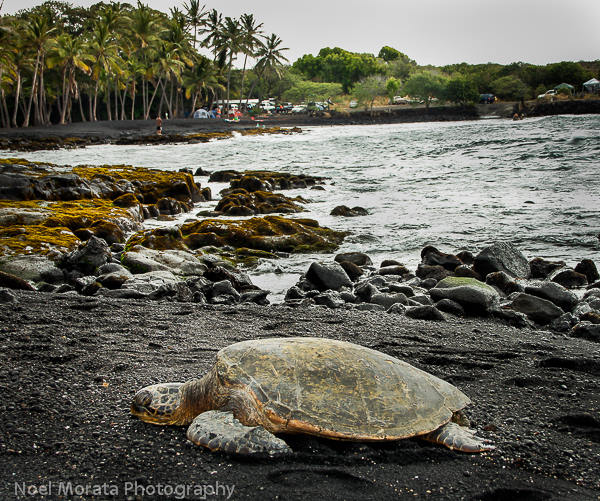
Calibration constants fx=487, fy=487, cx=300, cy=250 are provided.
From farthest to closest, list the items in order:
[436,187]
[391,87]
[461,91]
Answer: [391,87] → [461,91] → [436,187]

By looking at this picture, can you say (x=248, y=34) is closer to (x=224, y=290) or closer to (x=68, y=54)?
(x=68, y=54)

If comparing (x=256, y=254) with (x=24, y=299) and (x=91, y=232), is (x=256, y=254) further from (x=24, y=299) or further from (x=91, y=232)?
(x=24, y=299)

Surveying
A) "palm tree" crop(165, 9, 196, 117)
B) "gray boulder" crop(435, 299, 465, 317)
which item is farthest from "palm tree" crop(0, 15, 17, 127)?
"gray boulder" crop(435, 299, 465, 317)

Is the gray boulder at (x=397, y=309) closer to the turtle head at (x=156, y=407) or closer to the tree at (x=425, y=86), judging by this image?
the turtle head at (x=156, y=407)

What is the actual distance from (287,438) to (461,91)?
84786mm

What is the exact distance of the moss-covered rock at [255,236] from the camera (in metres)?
9.79

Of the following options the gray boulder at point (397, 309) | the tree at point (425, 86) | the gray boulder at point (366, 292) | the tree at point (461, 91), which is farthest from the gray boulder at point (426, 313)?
the tree at point (425, 86)

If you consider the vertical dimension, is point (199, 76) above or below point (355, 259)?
above

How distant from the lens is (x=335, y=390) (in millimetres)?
2881

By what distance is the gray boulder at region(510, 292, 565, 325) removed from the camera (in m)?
6.12

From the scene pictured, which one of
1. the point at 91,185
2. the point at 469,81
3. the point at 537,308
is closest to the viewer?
the point at 537,308

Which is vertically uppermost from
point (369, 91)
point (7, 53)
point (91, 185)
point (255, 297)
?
point (369, 91)

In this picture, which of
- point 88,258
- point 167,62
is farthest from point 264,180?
point 167,62

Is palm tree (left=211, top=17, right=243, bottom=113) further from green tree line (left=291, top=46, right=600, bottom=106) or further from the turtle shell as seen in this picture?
the turtle shell
